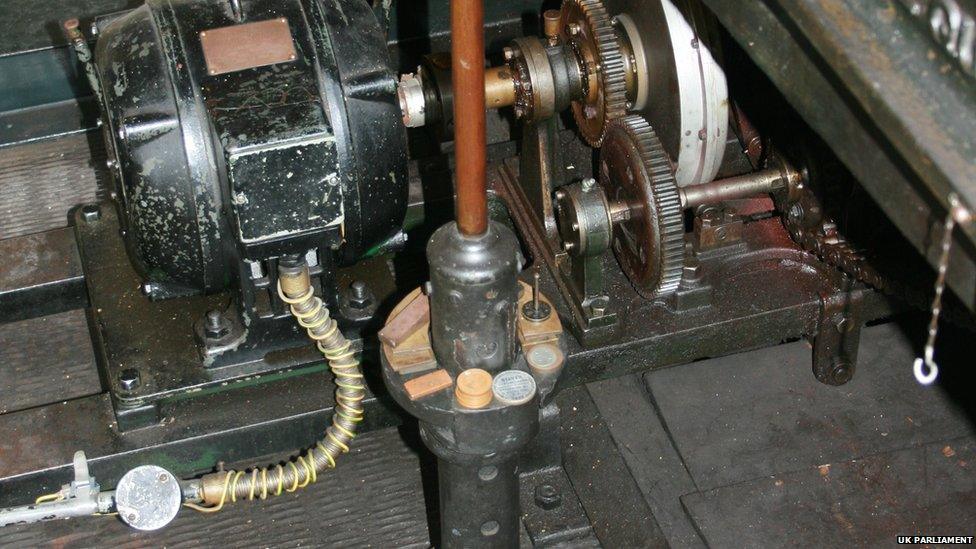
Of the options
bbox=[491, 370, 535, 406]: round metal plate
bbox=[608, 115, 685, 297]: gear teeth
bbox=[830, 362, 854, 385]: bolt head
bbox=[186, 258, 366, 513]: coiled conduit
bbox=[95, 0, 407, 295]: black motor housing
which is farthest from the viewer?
bbox=[830, 362, 854, 385]: bolt head

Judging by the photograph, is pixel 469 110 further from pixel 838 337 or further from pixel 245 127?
pixel 838 337

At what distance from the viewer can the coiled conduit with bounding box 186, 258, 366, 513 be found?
71.8 inches

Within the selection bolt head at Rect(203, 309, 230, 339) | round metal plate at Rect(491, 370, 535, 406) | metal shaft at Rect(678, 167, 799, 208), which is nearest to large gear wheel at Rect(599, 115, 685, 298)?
metal shaft at Rect(678, 167, 799, 208)

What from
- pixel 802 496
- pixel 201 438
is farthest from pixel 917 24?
pixel 201 438

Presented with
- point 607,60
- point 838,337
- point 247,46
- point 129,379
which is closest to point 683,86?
point 607,60

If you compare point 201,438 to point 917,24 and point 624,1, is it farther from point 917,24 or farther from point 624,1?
point 917,24

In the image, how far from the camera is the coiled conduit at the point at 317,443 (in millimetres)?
1823

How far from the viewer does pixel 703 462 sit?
77.9 inches

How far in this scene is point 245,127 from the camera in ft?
5.23

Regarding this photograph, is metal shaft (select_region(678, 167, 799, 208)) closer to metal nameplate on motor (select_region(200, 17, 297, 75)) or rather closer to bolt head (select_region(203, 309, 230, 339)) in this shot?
metal nameplate on motor (select_region(200, 17, 297, 75))

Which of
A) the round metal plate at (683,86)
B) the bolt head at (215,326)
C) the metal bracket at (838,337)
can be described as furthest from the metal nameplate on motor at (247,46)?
the metal bracket at (838,337)

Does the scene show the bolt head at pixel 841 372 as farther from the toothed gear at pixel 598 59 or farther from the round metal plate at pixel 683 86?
the toothed gear at pixel 598 59

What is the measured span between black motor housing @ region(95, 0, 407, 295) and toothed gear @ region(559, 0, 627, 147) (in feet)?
1.17

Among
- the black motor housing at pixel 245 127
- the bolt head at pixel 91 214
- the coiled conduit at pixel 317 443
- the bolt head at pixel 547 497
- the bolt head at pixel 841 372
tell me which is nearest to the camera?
the black motor housing at pixel 245 127
